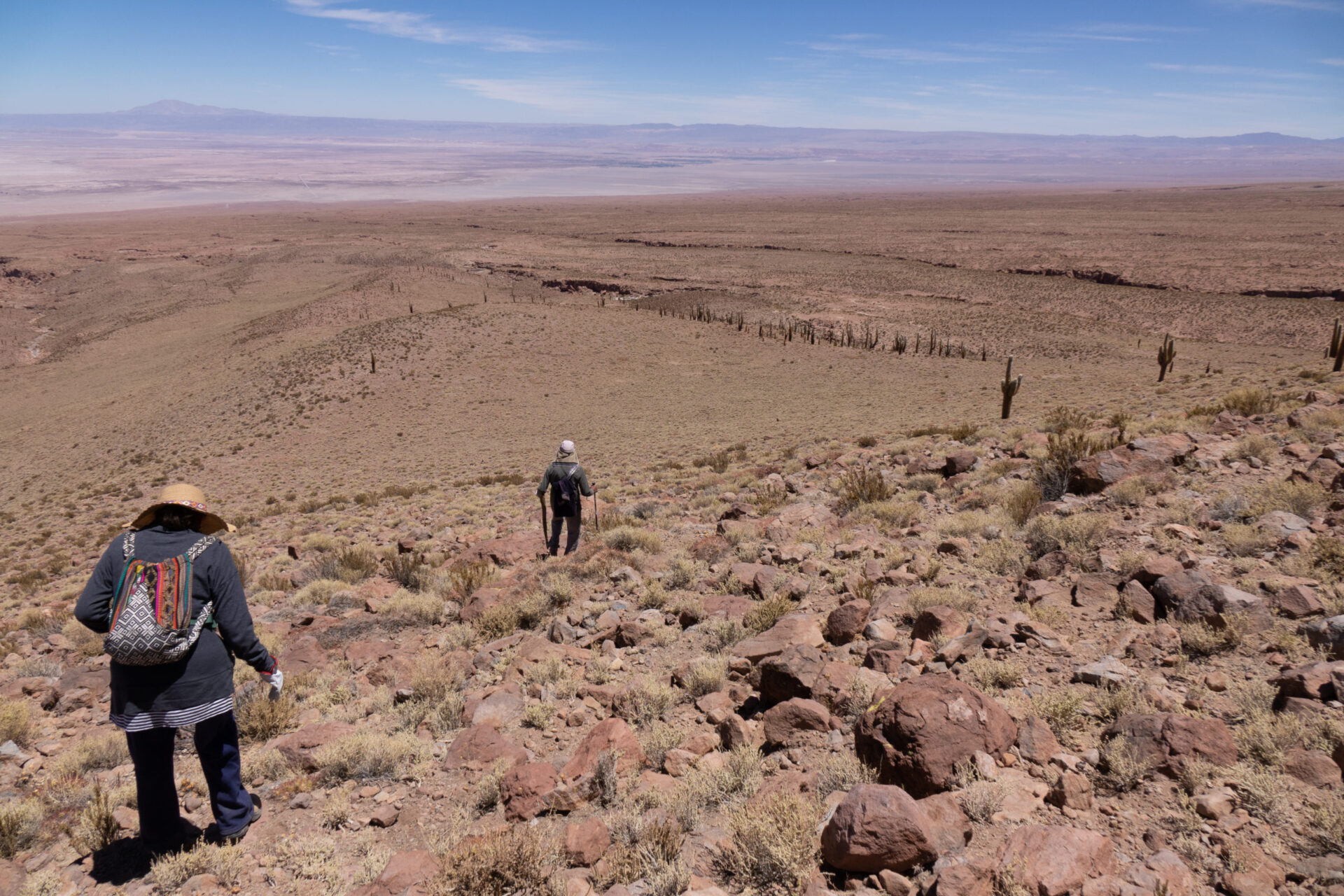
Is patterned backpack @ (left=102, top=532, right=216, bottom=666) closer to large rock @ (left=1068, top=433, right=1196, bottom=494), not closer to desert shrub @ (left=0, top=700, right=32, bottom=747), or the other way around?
desert shrub @ (left=0, top=700, right=32, bottom=747)

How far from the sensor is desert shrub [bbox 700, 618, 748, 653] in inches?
235

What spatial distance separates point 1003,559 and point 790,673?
112 inches

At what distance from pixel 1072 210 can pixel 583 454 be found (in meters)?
102

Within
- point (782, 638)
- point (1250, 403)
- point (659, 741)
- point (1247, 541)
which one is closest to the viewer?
point (659, 741)


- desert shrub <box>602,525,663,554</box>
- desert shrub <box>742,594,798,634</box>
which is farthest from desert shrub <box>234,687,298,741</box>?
desert shrub <box>602,525,663,554</box>

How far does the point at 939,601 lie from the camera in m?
5.81

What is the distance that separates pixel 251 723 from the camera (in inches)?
203

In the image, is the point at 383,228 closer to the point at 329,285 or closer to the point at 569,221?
the point at 569,221

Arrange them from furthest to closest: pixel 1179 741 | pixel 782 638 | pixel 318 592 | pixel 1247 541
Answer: pixel 318 592 < pixel 1247 541 < pixel 782 638 < pixel 1179 741

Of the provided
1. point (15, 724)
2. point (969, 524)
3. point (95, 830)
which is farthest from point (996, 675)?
point (15, 724)

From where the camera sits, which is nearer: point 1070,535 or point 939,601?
point 939,601

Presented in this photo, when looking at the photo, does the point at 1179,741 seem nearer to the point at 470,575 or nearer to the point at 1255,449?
the point at 1255,449

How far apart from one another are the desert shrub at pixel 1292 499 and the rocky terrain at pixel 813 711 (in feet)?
0.08

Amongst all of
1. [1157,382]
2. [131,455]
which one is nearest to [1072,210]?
[1157,382]
